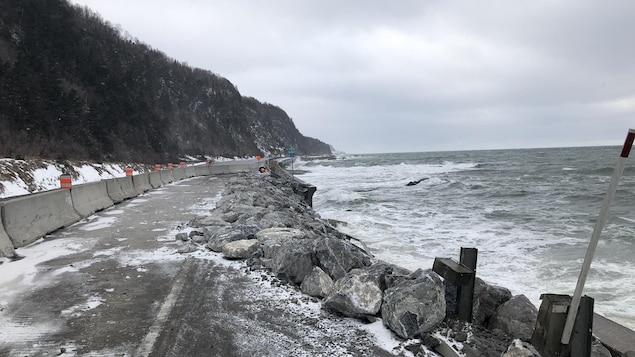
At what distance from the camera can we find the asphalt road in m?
4.05

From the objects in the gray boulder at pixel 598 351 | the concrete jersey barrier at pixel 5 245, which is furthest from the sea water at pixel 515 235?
the concrete jersey barrier at pixel 5 245

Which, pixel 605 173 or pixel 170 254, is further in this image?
pixel 605 173

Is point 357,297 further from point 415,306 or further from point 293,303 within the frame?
point 293,303

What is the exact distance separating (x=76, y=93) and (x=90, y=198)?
1238 inches

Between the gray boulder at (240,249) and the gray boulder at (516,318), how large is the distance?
157 inches

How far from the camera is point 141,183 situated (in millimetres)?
18047

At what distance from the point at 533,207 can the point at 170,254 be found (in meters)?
18.9

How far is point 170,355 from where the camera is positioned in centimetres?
383

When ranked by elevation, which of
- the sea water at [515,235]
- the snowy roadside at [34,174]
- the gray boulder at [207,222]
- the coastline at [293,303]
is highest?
the snowy roadside at [34,174]

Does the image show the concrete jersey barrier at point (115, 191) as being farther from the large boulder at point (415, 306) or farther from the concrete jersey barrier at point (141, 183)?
the large boulder at point (415, 306)

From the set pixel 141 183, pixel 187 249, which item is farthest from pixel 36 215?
pixel 141 183

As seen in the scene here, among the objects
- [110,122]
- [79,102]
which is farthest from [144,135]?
[79,102]

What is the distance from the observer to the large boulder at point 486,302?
4.81 m

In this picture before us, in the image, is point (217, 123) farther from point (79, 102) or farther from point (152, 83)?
point (79, 102)
